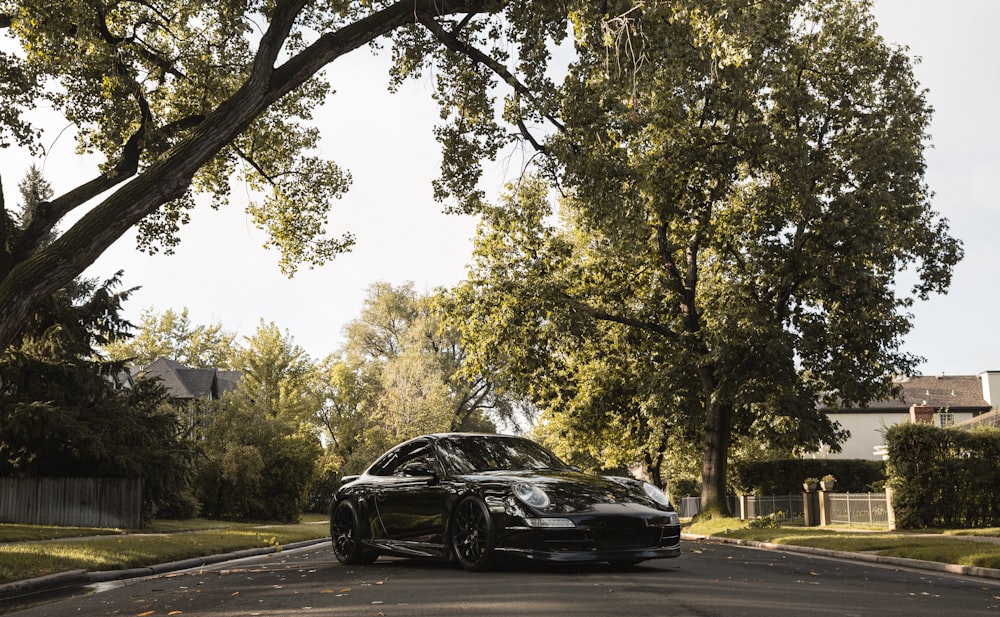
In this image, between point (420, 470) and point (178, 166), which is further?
point (178, 166)

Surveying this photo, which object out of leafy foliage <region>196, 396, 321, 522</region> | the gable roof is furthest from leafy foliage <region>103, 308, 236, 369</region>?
leafy foliage <region>196, 396, 321, 522</region>

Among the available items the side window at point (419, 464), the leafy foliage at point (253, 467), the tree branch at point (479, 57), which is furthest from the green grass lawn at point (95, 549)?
the leafy foliage at point (253, 467)

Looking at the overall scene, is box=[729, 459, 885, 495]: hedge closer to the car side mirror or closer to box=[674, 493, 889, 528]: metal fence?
box=[674, 493, 889, 528]: metal fence

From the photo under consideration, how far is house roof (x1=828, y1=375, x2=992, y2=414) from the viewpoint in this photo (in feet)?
222

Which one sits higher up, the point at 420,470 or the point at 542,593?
the point at 420,470

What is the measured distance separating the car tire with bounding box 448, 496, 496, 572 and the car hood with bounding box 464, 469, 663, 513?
1.04 feet

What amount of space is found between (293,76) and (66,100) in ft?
26.1

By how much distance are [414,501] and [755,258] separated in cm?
1635

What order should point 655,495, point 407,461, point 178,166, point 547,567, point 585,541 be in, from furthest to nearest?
point 178,166 → point 407,461 → point 655,495 → point 547,567 → point 585,541

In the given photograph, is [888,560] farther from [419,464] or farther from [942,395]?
[942,395]

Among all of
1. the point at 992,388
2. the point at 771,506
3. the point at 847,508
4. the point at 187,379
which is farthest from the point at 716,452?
the point at 992,388

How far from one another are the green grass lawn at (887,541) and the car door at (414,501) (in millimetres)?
7582

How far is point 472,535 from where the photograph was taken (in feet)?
32.4

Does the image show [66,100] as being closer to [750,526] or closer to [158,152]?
[158,152]
